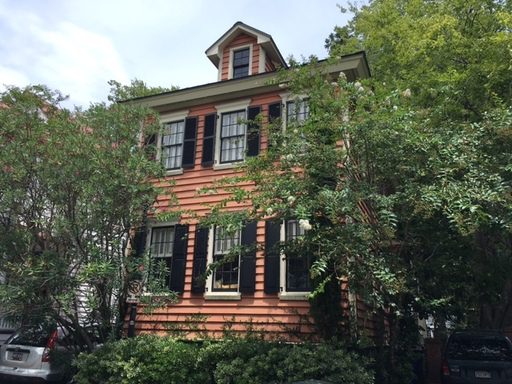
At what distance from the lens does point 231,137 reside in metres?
13.3

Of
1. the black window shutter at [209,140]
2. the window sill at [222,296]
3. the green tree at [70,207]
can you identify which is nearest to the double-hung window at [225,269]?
the window sill at [222,296]

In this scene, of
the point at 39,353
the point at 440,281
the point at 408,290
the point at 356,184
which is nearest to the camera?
the point at 408,290

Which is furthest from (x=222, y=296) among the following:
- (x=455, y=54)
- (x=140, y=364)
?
(x=455, y=54)

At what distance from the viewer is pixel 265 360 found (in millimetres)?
8570

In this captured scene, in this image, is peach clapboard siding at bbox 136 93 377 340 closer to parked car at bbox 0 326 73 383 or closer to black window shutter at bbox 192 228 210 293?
black window shutter at bbox 192 228 210 293

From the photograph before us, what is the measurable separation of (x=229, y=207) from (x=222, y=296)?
7.69 feet

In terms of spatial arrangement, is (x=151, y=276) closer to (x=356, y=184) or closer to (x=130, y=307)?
(x=130, y=307)

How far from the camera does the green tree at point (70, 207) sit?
9.89 m

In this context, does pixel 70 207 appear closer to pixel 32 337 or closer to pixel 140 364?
pixel 32 337

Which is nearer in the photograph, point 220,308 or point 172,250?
point 220,308

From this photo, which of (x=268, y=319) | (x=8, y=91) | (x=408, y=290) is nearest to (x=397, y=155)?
(x=408, y=290)

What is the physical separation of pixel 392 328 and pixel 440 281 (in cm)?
142

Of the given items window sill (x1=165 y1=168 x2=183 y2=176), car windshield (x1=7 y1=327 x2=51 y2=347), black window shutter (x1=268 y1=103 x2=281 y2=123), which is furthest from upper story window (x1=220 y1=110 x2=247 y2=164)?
car windshield (x1=7 y1=327 x2=51 y2=347)

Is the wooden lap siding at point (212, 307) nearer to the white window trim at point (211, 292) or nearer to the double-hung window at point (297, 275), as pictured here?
the white window trim at point (211, 292)
